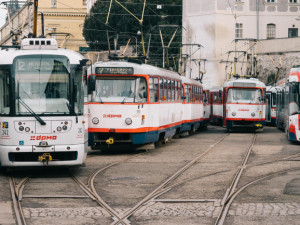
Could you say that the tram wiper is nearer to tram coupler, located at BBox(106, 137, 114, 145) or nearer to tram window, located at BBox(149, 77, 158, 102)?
tram coupler, located at BBox(106, 137, 114, 145)

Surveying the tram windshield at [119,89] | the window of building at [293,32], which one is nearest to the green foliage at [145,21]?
the window of building at [293,32]

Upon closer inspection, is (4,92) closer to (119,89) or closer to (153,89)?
(119,89)

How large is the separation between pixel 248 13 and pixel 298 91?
46.0 metres

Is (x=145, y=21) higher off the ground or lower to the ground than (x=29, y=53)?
higher

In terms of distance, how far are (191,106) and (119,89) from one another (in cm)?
1455

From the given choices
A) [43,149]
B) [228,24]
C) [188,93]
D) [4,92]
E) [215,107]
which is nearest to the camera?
[43,149]

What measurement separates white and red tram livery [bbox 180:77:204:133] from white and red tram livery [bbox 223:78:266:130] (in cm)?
172

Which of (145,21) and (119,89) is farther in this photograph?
(145,21)

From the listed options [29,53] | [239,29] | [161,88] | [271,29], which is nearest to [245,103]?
[161,88]

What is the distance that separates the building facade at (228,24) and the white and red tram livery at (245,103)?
1247 inches

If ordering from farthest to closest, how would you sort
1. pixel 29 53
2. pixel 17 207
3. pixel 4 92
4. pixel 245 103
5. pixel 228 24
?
pixel 228 24, pixel 245 103, pixel 29 53, pixel 4 92, pixel 17 207

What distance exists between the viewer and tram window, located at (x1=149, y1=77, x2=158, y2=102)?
2298 cm

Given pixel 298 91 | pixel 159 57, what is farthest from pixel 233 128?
pixel 159 57

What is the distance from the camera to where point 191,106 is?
36375 millimetres
